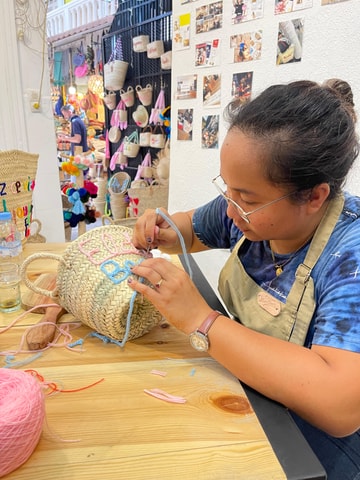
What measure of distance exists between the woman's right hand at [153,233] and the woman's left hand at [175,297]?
15cm

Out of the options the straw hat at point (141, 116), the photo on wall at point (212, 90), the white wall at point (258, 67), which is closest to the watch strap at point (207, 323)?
the white wall at point (258, 67)

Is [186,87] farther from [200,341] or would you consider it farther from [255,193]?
[200,341]

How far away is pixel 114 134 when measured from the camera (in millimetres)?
3783

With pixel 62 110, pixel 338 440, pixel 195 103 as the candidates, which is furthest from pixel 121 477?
pixel 62 110

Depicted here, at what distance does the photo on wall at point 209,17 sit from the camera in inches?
67.5

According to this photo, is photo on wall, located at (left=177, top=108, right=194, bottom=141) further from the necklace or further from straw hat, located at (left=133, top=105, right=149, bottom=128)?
the necklace

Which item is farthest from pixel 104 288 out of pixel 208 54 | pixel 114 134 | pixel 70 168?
pixel 114 134

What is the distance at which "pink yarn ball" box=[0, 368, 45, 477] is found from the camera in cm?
42

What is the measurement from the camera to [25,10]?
2.00m

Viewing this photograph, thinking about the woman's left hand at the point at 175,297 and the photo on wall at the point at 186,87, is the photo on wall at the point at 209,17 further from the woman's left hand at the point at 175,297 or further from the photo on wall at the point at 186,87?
the woman's left hand at the point at 175,297

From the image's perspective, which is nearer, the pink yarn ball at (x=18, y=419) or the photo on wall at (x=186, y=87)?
the pink yarn ball at (x=18, y=419)

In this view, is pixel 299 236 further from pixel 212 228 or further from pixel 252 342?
pixel 212 228

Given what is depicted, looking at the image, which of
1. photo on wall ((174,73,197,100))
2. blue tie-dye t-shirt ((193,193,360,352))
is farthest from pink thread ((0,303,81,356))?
photo on wall ((174,73,197,100))

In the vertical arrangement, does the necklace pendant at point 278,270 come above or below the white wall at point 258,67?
below
